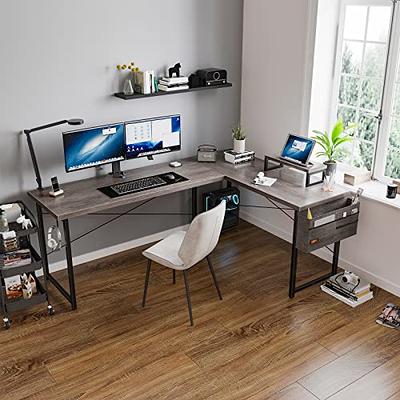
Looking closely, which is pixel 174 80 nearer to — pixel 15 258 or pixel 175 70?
pixel 175 70

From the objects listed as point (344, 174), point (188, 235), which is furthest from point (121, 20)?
point (344, 174)

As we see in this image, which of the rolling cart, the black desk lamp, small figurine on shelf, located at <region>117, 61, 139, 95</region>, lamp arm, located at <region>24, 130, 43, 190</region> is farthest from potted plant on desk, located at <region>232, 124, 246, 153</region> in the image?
the rolling cart

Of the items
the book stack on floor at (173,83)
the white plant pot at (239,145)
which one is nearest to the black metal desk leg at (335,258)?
the white plant pot at (239,145)

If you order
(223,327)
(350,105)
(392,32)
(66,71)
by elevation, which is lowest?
(223,327)

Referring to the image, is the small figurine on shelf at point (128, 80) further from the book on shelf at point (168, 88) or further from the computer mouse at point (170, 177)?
the computer mouse at point (170, 177)

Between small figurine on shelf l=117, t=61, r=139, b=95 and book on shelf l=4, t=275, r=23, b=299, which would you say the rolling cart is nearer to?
book on shelf l=4, t=275, r=23, b=299

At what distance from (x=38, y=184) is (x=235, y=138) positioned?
1546 millimetres

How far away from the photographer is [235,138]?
4500mm

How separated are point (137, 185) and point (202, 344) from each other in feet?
3.82

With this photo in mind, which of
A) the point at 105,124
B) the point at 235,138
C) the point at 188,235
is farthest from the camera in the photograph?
the point at 235,138

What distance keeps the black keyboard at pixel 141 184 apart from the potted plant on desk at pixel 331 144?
3.26ft

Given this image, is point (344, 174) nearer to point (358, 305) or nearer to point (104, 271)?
point (358, 305)

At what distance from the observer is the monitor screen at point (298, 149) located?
402 cm

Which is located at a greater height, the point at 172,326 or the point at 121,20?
the point at 121,20
